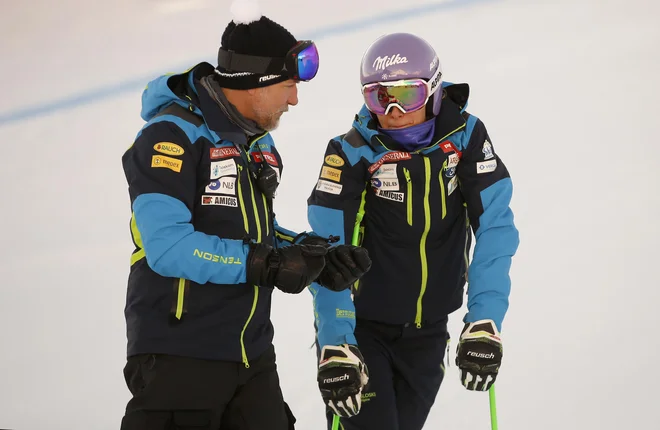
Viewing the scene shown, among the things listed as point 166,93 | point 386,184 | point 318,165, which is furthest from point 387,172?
point 318,165

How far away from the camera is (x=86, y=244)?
17.1 ft

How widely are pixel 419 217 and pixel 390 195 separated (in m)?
0.12

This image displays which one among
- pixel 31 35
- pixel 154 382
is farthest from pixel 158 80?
pixel 31 35

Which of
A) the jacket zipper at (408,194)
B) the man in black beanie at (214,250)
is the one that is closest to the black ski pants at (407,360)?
the jacket zipper at (408,194)

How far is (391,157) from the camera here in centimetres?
311

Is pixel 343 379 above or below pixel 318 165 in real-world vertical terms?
below

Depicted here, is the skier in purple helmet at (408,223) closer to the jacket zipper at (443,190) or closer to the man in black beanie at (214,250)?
the jacket zipper at (443,190)

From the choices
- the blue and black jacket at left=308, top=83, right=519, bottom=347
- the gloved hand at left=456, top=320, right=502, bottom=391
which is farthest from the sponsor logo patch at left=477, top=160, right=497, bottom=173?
the gloved hand at left=456, top=320, right=502, bottom=391

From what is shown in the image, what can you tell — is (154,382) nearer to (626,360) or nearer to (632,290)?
(626,360)

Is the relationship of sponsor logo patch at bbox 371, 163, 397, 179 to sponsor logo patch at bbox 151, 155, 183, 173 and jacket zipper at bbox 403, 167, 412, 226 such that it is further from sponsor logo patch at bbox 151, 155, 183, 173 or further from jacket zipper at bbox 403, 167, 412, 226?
sponsor logo patch at bbox 151, 155, 183, 173

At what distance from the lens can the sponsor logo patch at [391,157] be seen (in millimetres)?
3111

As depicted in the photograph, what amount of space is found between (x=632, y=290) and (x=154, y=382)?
8.06ft

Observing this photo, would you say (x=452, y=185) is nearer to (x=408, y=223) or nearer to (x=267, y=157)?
(x=408, y=223)

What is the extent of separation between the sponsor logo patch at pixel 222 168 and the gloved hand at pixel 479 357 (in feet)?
3.04
